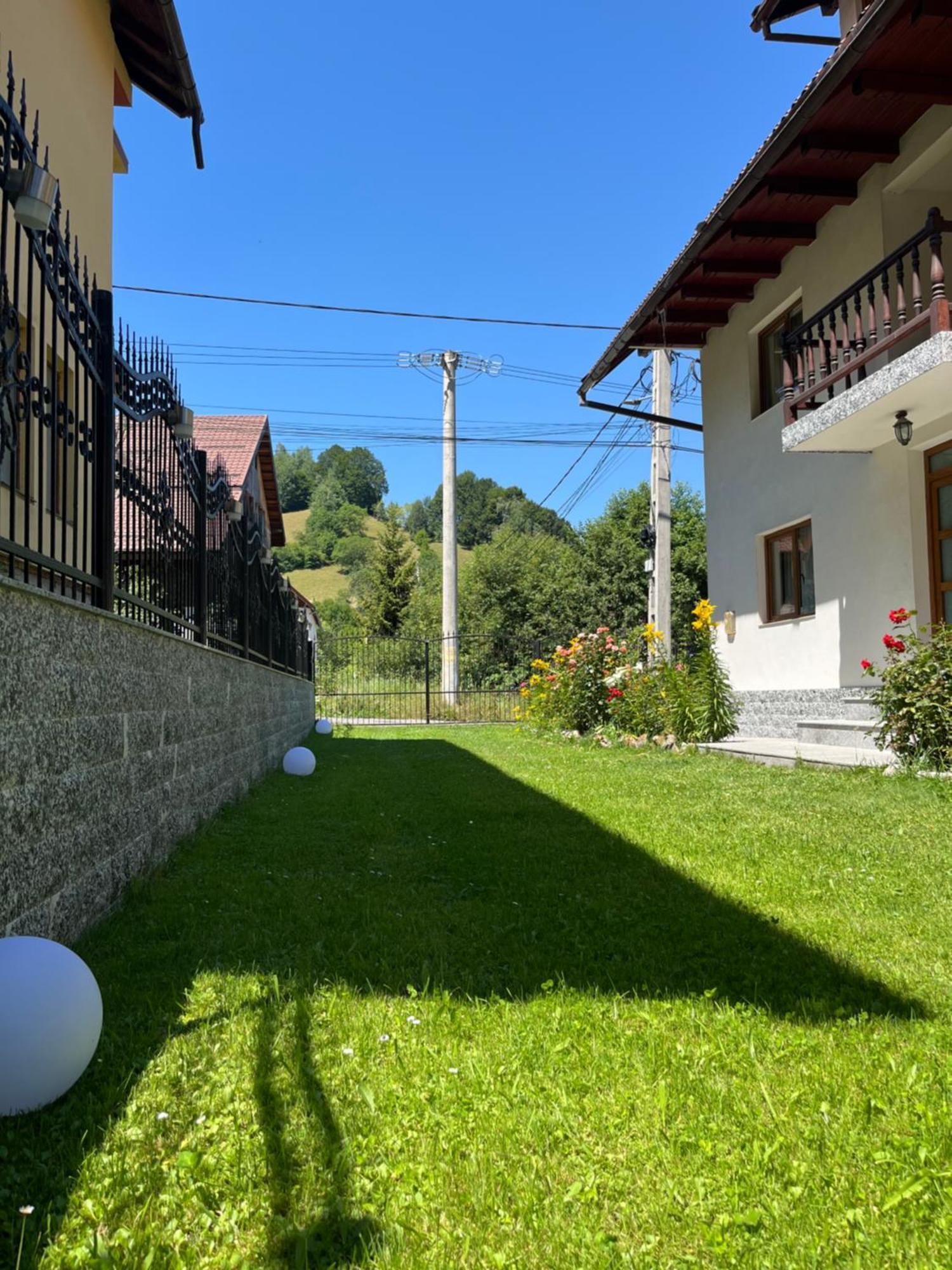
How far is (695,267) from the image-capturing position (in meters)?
11.3

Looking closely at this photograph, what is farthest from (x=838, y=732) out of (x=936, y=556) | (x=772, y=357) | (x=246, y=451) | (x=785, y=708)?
(x=246, y=451)

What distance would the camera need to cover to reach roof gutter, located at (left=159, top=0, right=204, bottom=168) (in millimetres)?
8141

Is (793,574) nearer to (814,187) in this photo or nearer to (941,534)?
(941,534)

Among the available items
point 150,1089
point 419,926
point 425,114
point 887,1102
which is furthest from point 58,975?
point 425,114

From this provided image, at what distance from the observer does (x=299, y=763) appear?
30.3 ft

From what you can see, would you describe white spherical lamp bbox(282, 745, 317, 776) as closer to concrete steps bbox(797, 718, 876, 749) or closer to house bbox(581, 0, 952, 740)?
concrete steps bbox(797, 718, 876, 749)

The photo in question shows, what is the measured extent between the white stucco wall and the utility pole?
11.6m

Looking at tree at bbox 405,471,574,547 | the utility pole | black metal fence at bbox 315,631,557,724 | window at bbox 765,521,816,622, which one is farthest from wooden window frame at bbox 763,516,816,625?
tree at bbox 405,471,574,547

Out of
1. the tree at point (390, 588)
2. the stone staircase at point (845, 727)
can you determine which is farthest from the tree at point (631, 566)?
the stone staircase at point (845, 727)

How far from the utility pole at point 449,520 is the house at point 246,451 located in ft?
15.7

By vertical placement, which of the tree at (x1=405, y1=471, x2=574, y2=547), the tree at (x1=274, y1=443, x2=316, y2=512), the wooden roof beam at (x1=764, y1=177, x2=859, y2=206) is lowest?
the wooden roof beam at (x1=764, y1=177, x2=859, y2=206)

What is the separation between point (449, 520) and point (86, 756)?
21993 mm

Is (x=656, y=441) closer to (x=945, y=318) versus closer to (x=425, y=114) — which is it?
(x=945, y=318)

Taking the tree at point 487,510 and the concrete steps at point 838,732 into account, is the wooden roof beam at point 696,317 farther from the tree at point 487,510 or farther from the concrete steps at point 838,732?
the tree at point 487,510
